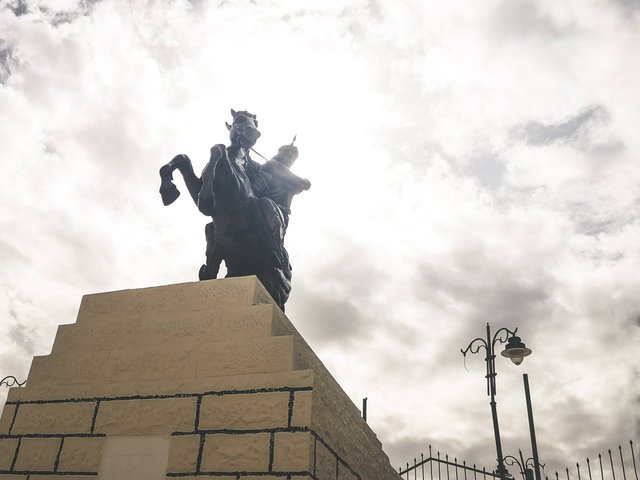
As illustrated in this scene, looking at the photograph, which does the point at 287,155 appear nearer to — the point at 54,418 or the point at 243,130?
the point at 243,130

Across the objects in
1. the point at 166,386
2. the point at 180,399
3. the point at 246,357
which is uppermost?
the point at 246,357

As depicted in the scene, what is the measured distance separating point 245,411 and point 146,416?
36.5 inches

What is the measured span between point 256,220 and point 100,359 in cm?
236

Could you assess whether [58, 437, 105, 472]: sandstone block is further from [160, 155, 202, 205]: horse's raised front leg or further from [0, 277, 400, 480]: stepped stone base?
[160, 155, 202, 205]: horse's raised front leg

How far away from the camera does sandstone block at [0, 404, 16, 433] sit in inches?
199

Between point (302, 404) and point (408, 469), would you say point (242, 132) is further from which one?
Result: point (408, 469)

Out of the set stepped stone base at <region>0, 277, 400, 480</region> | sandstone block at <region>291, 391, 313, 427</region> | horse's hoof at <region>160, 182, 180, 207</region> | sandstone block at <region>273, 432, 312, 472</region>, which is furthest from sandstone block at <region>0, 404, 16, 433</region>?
sandstone block at <region>291, 391, 313, 427</region>

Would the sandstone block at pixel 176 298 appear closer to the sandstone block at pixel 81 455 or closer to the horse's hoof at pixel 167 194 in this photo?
the horse's hoof at pixel 167 194

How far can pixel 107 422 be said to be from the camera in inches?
186

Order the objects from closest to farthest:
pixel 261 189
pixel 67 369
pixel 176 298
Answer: pixel 67 369 < pixel 176 298 < pixel 261 189

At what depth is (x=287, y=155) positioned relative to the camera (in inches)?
317

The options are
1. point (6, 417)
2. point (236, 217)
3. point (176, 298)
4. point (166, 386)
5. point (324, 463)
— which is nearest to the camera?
point (324, 463)

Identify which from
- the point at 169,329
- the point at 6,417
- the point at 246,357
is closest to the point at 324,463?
the point at 246,357

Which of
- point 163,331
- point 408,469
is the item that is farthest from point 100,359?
point 408,469
